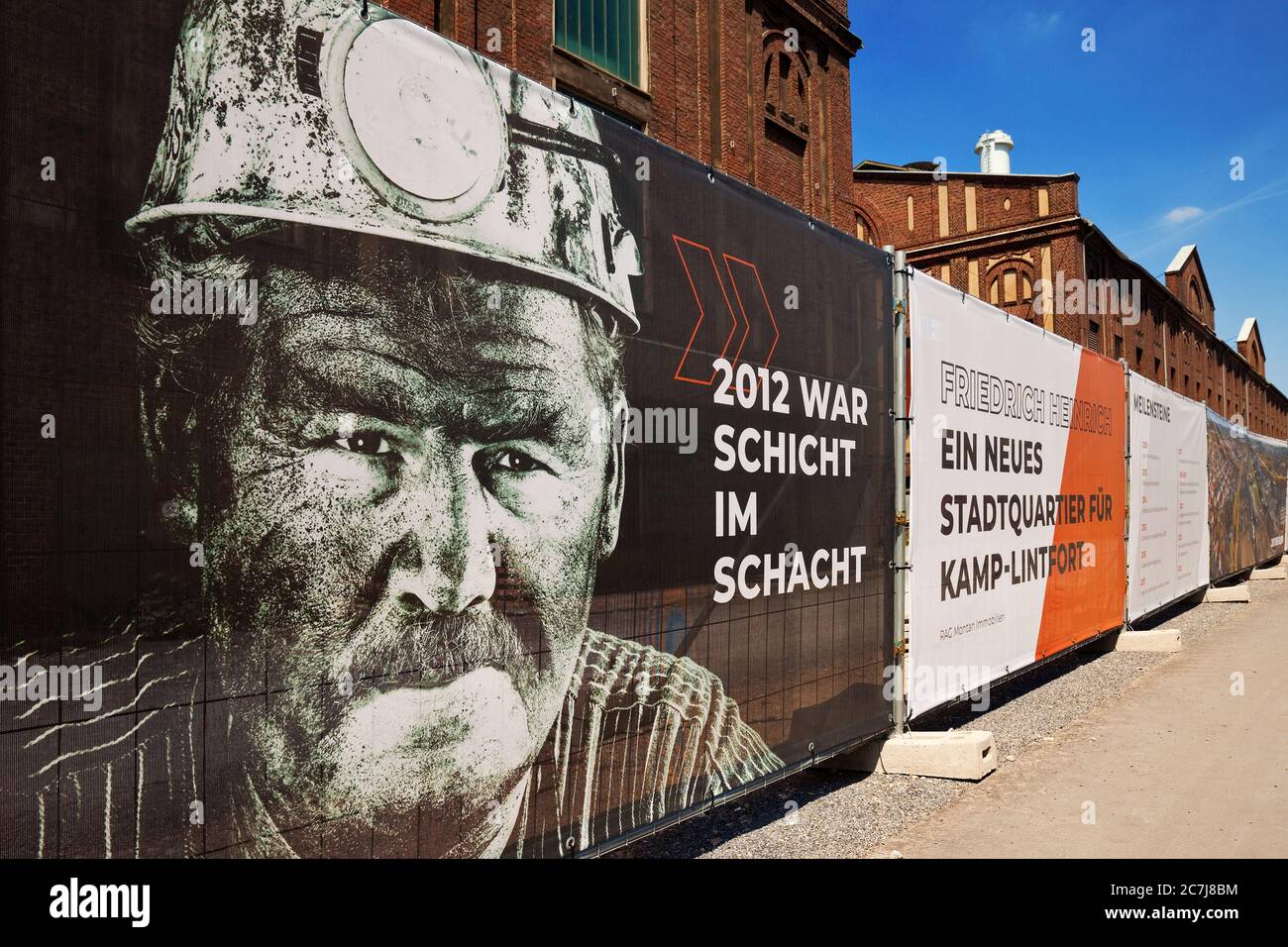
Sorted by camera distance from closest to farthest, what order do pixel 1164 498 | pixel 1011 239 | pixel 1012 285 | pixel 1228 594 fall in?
pixel 1164 498
pixel 1228 594
pixel 1011 239
pixel 1012 285

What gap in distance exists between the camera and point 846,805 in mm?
5938

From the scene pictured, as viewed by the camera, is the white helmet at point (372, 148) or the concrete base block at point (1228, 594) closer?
the white helmet at point (372, 148)

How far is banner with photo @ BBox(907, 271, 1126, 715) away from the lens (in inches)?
269

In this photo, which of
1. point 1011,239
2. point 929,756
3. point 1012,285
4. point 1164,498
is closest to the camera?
point 929,756

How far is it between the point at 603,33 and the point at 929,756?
15.2 m

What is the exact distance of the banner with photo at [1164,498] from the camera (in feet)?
40.6

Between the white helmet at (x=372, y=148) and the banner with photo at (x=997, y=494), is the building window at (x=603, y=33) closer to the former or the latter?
the banner with photo at (x=997, y=494)

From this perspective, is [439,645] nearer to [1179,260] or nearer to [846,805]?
[846,805]

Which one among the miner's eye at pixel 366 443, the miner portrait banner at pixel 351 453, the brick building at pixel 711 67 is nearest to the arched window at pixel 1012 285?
the brick building at pixel 711 67

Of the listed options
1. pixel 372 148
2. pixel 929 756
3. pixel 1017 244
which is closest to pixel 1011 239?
pixel 1017 244

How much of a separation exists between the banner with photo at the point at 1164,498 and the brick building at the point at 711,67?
763 cm

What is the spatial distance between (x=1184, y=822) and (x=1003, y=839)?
3.77ft

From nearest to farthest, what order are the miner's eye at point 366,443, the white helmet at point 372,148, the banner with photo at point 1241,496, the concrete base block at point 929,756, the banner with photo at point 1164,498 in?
the white helmet at point 372,148
the miner's eye at point 366,443
the concrete base block at point 929,756
the banner with photo at point 1164,498
the banner with photo at point 1241,496
